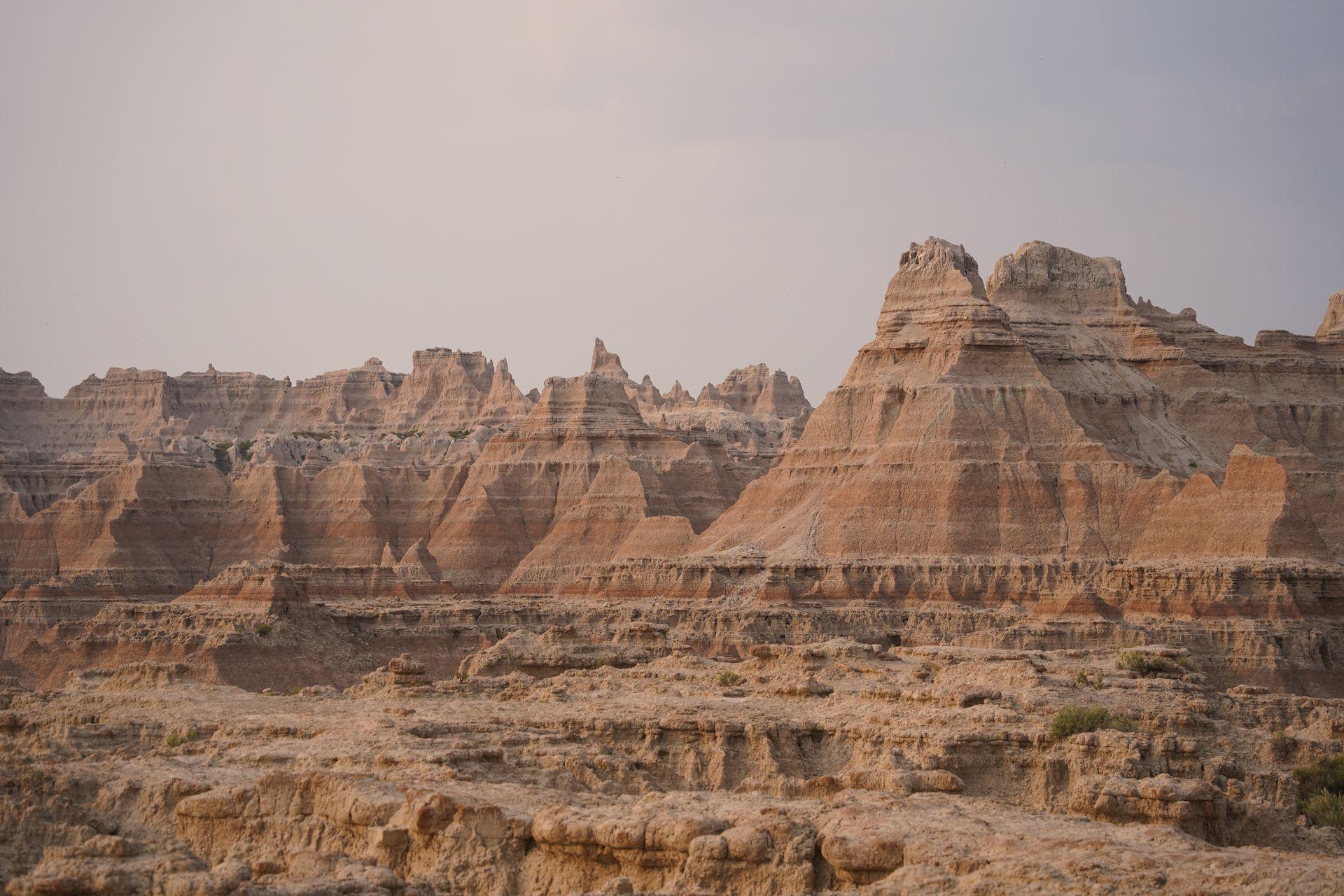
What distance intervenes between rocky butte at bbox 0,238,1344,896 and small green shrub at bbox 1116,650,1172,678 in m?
0.33

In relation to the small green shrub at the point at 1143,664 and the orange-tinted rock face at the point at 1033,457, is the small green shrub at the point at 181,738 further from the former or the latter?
the orange-tinted rock face at the point at 1033,457

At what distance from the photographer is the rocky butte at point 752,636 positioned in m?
33.9

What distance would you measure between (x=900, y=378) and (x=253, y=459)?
254ft

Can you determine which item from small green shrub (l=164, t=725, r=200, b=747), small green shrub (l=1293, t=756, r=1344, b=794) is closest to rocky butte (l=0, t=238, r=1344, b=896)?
small green shrub (l=1293, t=756, r=1344, b=794)

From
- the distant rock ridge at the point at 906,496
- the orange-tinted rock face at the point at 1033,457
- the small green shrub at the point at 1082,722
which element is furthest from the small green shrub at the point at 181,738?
the orange-tinted rock face at the point at 1033,457

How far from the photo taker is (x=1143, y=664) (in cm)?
6088

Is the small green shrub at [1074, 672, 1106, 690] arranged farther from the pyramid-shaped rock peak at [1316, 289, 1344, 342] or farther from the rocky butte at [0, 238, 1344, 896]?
the pyramid-shaped rock peak at [1316, 289, 1344, 342]

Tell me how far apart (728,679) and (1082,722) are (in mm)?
13063

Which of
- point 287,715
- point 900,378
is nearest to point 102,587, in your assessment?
point 900,378

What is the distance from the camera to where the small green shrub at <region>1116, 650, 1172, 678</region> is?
198ft

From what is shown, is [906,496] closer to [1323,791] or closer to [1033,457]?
[1033,457]

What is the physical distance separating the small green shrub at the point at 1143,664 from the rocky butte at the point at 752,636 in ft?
1.07

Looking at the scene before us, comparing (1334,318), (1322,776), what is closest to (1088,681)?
(1322,776)

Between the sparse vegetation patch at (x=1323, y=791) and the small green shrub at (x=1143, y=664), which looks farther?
the small green shrub at (x=1143, y=664)
